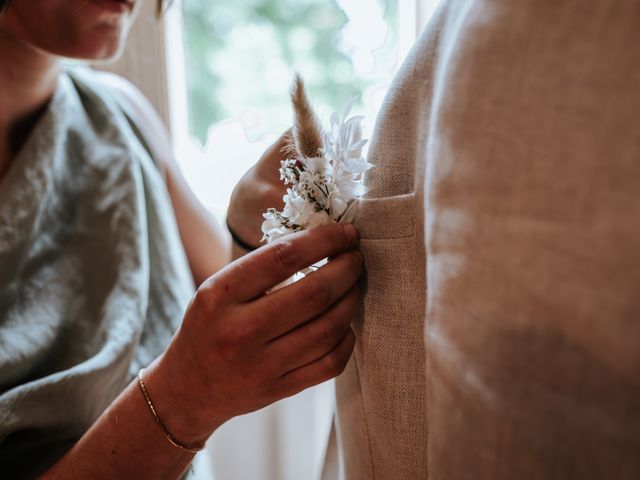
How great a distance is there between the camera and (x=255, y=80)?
4.50 feet

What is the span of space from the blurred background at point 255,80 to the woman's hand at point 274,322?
72 centimetres

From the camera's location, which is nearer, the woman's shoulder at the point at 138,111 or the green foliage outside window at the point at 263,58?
the woman's shoulder at the point at 138,111

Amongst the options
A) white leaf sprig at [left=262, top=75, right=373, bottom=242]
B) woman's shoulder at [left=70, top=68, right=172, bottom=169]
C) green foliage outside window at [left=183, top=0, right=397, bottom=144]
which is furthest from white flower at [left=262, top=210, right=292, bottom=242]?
green foliage outside window at [left=183, top=0, right=397, bottom=144]

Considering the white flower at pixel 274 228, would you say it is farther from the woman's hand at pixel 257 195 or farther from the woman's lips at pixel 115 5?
the woman's lips at pixel 115 5

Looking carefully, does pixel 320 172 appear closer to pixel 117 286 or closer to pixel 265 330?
pixel 265 330

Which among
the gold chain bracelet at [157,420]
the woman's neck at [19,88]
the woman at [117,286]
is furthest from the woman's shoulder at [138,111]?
the gold chain bracelet at [157,420]

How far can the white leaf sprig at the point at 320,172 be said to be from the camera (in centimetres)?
43

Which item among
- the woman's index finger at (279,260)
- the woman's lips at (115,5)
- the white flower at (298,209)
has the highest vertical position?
the woman's lips at (115,5)

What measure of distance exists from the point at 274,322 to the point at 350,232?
98mm

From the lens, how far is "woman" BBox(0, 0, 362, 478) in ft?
1.44

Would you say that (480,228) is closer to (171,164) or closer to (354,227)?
(354,227)

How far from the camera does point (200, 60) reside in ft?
4.50

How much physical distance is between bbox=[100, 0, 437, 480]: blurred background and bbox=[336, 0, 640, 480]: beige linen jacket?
2.90ft

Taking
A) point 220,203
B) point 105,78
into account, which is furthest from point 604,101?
point 220,203
